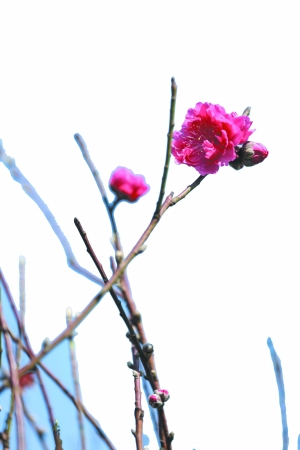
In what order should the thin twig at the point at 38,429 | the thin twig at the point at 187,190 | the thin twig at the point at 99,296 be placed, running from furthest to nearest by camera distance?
the thin twig at the point at 38,429 < the thin twig at the point at 187,190 < the thin twig at the point at 99,296

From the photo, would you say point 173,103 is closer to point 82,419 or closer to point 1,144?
point 1,144

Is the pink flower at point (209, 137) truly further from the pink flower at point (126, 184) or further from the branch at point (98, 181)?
the branch at point (98, 181)

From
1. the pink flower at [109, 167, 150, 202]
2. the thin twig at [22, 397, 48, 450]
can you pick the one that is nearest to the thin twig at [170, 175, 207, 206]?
the pink flower at [109, 167, 150, 202]

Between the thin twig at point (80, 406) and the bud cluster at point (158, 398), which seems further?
the thin twig at point (80, 406)

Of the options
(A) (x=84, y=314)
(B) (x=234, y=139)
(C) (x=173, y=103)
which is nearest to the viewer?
(A) (x=84, y=314)

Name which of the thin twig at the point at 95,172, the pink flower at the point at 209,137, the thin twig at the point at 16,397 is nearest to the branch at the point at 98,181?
the thin twig at the point at 95,172

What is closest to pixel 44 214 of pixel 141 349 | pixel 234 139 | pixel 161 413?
pixel 141 349

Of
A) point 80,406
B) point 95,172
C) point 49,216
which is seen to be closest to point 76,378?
point 80,406
